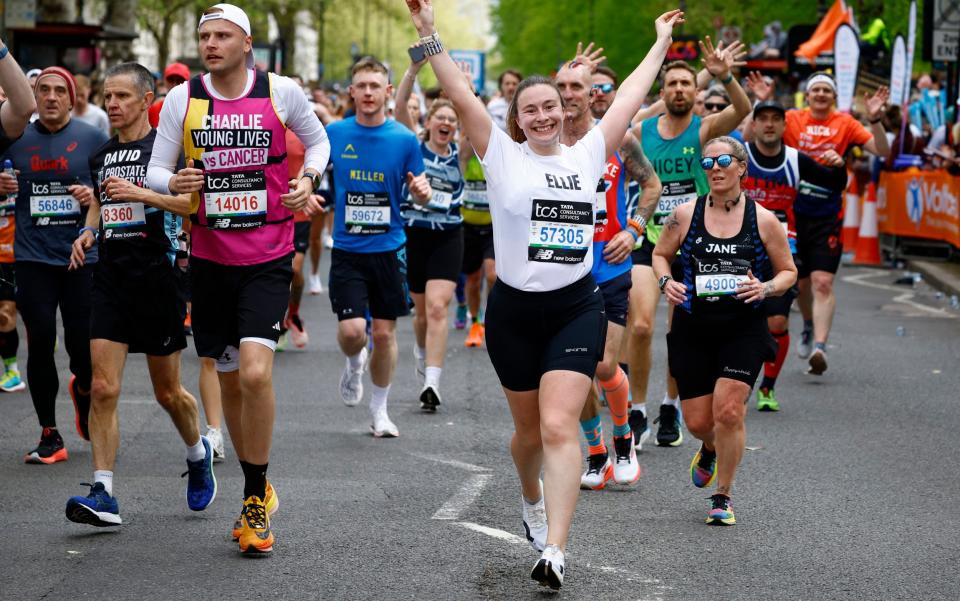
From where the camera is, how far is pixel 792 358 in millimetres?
13461

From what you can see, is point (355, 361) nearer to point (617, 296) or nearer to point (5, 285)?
point (617, 296)

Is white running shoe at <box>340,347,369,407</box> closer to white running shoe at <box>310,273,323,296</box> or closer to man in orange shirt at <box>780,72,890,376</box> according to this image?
man in orange shirt at <box>780,72,890,376</box>

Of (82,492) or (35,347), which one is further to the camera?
(35,347)

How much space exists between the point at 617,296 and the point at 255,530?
281 cm

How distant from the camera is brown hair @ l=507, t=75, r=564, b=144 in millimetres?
6305

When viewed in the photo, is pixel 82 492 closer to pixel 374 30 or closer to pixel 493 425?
pixel 493 425

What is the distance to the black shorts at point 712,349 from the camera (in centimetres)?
741

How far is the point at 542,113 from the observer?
625 cm

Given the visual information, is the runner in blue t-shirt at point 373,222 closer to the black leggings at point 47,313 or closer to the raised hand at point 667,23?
the black leggings at point 47,313

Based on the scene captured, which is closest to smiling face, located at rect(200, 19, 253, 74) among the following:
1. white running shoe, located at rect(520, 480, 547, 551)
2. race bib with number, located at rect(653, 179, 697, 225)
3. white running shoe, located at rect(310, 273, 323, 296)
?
white running shoe, located at rect(520, 480, 547, 551)

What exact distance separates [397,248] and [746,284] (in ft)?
9.87

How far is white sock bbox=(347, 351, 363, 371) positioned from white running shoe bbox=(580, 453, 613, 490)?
2235 mm

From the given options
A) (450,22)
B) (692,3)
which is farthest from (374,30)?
(692,3)

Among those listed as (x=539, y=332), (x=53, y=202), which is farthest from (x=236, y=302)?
(x=53, y=202)
